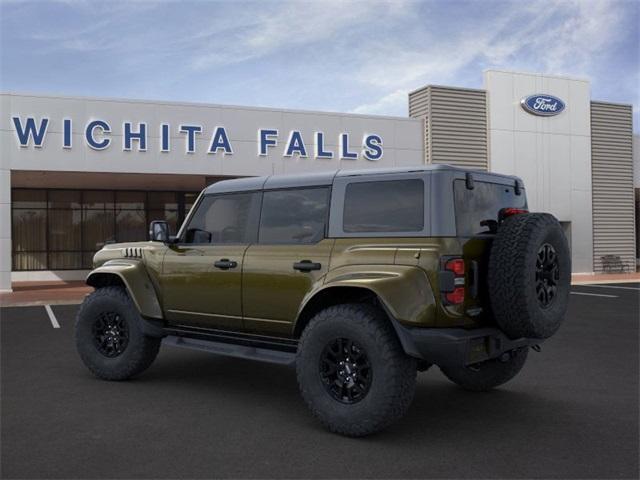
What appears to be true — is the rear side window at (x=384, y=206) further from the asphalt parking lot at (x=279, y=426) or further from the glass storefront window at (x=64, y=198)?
the glass storefront window at (x=64, y=198)

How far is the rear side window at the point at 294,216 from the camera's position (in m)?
5.43

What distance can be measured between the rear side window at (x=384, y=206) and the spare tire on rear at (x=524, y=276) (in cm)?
63

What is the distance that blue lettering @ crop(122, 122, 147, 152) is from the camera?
18531 millimetres

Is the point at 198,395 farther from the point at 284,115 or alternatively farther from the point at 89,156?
the point at 284,115

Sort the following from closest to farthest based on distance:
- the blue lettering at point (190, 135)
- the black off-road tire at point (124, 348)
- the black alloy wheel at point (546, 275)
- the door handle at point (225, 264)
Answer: the black alloy wheel at point (546, 275) → the door handle at point (225, 264) → the black off-road tire at point (124, 348) → the blue lettering at point (190, 135)

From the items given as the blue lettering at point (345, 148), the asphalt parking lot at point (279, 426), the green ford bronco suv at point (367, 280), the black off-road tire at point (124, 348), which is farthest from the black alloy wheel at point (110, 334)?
the blue lettering at point (345, 148)

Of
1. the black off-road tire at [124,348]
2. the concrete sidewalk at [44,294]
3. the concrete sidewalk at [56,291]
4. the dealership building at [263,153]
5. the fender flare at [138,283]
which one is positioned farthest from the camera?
the dealership building at [263,153]

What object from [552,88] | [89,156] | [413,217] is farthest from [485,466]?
[552,88]

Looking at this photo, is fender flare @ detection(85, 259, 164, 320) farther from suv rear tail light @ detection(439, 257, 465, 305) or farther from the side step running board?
suv rear tail light @ detection(439, 257, 465, 305)

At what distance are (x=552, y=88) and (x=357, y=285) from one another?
21.5 m

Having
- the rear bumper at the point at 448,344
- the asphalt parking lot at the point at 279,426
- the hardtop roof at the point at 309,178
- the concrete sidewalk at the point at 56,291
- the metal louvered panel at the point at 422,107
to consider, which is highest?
the metal louvered panel at the point at 422,107

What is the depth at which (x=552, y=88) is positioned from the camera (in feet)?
78.0

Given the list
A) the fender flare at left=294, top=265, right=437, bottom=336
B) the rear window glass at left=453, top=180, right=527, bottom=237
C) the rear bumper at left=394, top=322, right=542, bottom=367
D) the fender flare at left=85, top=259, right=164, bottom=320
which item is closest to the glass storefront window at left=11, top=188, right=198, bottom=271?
the fender flare at left=85, top=259, right=164, bottom=320

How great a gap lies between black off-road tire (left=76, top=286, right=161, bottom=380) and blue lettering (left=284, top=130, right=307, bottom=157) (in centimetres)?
1375
